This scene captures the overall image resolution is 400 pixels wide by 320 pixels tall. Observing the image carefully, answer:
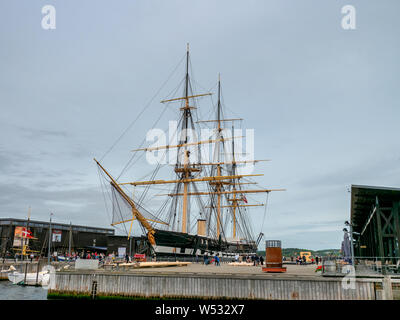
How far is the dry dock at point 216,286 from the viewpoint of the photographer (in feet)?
59.3

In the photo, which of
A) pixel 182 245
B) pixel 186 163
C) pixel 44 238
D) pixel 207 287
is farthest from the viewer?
pixel 44 238

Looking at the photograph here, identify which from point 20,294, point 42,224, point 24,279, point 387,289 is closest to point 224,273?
point 387,289

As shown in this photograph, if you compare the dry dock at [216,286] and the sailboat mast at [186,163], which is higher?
the sailboat mast at [186,163]

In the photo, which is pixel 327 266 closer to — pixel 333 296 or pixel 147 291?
pixel 333 296

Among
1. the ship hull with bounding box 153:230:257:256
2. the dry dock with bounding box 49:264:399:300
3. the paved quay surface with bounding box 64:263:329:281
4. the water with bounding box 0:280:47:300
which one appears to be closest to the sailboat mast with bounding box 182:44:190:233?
the ship hull with bounding box 153:230:257:256

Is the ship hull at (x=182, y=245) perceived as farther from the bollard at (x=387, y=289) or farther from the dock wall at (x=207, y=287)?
the bollard at (x=387, y=289)

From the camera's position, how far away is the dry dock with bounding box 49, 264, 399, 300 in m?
18.1

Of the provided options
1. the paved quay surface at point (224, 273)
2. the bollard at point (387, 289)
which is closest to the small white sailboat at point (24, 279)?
the paved quay surface at point (224, 273)

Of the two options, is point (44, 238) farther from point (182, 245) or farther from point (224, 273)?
point (224, 273)

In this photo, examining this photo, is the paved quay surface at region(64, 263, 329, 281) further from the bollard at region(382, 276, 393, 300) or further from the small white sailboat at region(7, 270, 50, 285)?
the small white sailboat at region(7, 270, 50, 285)

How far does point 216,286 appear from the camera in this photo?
20.3 m
